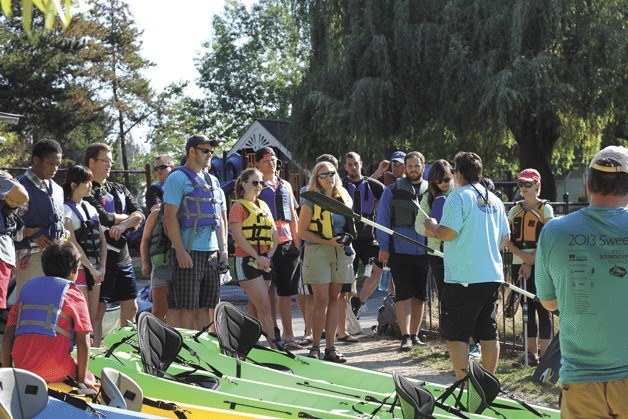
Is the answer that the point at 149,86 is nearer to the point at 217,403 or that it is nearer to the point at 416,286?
the point at 416,286

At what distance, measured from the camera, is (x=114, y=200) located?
9219mm

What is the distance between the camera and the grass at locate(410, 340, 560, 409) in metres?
8.29

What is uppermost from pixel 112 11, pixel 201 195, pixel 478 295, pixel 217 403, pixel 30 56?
pixel 112 11

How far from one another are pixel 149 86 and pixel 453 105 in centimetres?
3004

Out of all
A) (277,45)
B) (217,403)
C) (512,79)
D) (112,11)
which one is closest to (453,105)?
(512,79)

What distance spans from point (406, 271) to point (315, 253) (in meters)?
1.12

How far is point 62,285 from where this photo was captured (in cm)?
580

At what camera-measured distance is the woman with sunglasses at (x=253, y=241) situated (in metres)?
9.59

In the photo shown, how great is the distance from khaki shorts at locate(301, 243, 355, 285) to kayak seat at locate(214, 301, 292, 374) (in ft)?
8.17

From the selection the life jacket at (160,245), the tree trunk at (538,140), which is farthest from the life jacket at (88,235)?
the tree trunk at (538,140)

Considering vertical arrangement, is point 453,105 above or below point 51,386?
above

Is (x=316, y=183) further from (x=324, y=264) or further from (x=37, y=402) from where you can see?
(x=37, y=402)

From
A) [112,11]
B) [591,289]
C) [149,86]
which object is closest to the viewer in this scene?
[591,289]

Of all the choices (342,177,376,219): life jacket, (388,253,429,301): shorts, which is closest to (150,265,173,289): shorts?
(388,253,429,301): shorts
